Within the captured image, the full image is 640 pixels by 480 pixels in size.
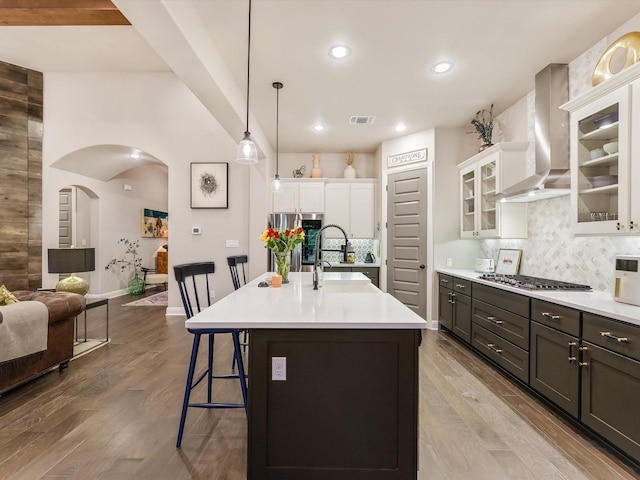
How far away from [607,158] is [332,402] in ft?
8.21

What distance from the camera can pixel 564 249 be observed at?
10.2 ft

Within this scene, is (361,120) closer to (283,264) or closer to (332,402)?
(283,264)

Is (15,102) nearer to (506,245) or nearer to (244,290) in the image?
(244,290)

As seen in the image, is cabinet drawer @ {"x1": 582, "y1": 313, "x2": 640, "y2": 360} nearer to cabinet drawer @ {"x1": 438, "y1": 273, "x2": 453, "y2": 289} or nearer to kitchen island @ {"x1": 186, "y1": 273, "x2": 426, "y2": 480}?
kitchen island @ {"x1": 186, "y1": 273, "x2": 426, "y2": 480}

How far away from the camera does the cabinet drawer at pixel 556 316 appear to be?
2.17m

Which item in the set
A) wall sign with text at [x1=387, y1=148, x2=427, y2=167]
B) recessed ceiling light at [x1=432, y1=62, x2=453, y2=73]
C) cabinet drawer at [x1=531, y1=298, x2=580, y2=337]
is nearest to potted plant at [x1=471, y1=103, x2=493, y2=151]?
wall sign with text at [x1=387, y1=148, x2=427, y2=167]

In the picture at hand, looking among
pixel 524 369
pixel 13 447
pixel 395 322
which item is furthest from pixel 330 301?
pixel 13 447

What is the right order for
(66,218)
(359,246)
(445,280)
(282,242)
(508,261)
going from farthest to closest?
(66,218), (359,246), (445,280), (508,261), (282,242)

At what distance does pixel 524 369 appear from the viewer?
2.71m

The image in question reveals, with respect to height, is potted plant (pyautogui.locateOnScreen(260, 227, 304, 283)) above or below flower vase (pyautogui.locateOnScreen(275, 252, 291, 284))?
above

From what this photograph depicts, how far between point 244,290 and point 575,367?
2.34 metres

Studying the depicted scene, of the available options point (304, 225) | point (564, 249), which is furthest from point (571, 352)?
point (304, 225)

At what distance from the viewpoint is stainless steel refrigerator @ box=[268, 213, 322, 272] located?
5.77 meters

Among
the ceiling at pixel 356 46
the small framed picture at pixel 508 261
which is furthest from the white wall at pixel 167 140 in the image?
the small framed picture at pixel 508 261
